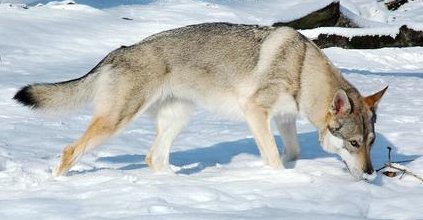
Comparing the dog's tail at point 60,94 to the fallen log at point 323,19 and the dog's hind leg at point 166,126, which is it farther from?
the fallen log at point 323,19

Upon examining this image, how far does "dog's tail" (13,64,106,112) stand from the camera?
5.00m

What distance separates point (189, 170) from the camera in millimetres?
5582

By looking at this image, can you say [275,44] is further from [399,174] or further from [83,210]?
[83,210]

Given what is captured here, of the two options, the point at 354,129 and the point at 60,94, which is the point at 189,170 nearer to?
the point at 60,94

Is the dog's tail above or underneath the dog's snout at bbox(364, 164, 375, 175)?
above

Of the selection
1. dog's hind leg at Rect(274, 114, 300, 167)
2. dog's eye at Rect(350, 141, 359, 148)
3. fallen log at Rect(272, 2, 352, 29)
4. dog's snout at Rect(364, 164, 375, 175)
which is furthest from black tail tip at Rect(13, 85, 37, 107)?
fallen log at Rect(272, 2, 352, 29)

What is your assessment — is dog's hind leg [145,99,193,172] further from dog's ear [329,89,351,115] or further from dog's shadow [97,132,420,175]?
dog's ear [329,89,351,115]

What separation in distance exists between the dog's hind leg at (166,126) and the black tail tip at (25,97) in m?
1.04

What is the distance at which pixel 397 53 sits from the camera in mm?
13148

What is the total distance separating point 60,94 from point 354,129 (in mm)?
2219

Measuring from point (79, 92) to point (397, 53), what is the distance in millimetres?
9242

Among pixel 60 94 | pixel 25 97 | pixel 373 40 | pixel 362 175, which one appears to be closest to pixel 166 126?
pixel 60 94

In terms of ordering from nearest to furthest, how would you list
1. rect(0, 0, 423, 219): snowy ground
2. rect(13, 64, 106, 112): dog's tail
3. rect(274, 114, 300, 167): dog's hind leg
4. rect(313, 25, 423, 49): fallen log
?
rect(0, 0, 423, 219): snowy ground → rect(13, 64, 106, 112): dog's tail → rect(274, 114, 300, 167): dog's hind leg → rect(313, 25, 423, 49): fallen log

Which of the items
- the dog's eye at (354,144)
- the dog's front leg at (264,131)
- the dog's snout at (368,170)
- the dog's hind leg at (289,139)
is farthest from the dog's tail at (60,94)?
the dog's snout at (368,170)
